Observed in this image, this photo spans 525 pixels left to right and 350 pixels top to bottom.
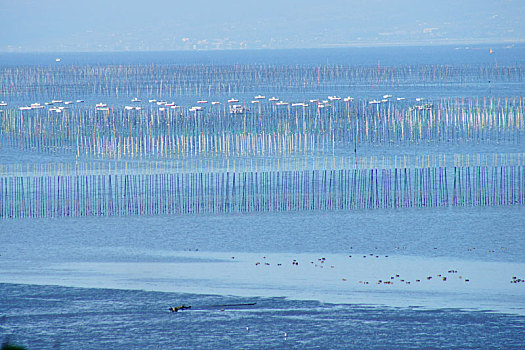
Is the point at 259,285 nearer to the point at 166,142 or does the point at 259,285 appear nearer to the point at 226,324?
the point at 226,324

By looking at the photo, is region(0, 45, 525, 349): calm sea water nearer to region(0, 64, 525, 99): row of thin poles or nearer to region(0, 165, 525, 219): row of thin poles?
region(0, 165, 525, 219): row of thin poles

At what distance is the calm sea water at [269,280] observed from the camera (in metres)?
22.8

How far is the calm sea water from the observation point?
74.8 ft

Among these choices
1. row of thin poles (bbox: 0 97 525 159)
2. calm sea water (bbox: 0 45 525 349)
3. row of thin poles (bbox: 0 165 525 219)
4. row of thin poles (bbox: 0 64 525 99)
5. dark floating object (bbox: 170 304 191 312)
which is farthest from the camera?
row of thin poles (bbox: 0 64 525 99)

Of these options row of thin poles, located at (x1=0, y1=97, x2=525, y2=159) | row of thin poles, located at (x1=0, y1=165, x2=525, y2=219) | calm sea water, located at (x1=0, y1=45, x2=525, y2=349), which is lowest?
calm sea water, located at (x1=0, y1=45, x2=525, y2=349)

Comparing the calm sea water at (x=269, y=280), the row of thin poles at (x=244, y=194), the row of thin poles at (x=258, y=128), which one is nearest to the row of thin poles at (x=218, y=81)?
the row of thin poles at (x=258, y=128)

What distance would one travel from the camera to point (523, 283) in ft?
93.4

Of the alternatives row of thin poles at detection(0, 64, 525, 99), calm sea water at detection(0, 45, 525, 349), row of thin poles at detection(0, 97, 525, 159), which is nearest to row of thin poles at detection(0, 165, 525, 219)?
calm sea water at detection(0, 45, 525, 349)

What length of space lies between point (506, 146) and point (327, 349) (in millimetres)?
46878

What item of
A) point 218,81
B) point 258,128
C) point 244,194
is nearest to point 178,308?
point 244,194

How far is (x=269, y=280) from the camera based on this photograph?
2911cm

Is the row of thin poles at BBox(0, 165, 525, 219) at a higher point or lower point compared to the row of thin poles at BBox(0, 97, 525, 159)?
lower

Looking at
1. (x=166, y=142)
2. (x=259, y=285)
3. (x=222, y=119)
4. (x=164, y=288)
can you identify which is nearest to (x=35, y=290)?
(x=164, y=288)

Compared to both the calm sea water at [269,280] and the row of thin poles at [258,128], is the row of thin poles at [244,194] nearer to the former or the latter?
the calm sea water at [269,280]
